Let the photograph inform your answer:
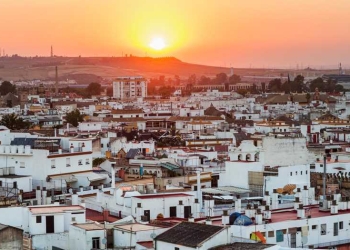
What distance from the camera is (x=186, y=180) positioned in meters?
30.8

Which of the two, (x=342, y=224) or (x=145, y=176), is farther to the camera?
(x=145, y=176)

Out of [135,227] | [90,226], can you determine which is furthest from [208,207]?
[90,226]

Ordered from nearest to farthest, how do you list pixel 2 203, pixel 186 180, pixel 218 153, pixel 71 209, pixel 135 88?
1. pixel 71 209
2. pixel 2 203
3. pixel 186 180
4. pixel 218 153
5. pixel 135 88

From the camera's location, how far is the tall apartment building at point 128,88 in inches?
5162

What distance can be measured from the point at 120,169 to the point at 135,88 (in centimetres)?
10039

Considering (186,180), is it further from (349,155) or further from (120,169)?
(349,155)

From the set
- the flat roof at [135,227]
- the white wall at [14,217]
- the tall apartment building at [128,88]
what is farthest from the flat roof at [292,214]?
the tall apartment building at [128,88]

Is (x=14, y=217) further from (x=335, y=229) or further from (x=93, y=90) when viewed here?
(x=93, y=90)

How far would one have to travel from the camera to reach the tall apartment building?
131125mm

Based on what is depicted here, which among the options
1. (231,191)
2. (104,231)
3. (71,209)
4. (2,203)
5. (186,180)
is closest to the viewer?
(104,231)

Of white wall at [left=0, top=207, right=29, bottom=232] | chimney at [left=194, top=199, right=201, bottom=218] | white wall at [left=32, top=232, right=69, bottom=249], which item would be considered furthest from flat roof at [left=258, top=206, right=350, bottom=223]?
white wall at [left=0, top=207, right=29, bottom=232]

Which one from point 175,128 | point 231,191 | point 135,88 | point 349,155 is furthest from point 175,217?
point 135,88

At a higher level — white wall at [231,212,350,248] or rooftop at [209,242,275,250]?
rooftop at [209,242,275,250]

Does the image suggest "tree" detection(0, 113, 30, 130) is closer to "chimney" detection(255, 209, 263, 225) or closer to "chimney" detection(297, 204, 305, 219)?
"chimney" detection(297, 204, 305, 219)
